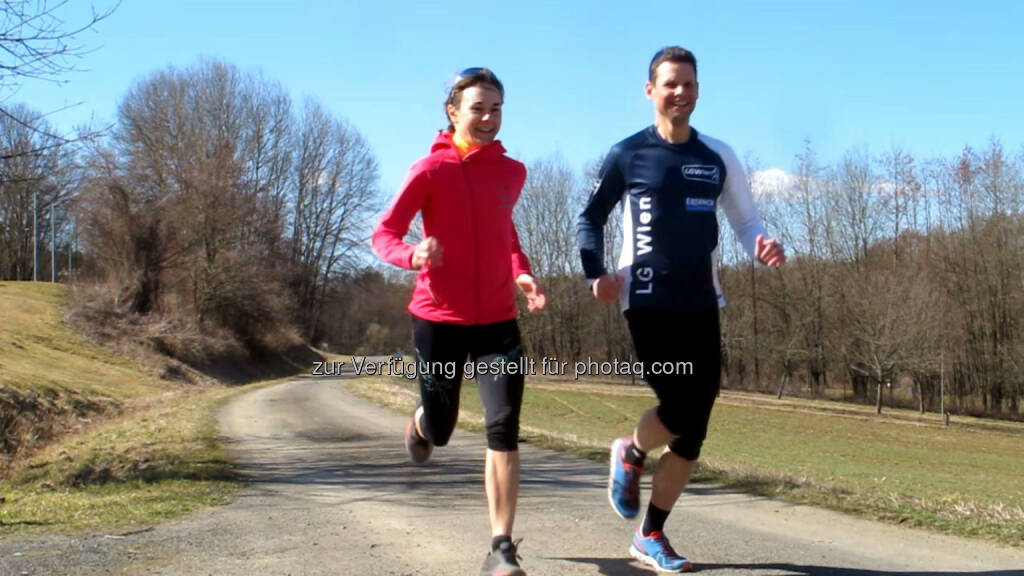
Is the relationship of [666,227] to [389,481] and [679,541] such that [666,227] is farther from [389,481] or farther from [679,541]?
[389,481]

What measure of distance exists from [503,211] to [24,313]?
113 feet

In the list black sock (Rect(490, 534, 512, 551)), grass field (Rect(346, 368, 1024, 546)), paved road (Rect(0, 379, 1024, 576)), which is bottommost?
grass field (Rect(346, 368, 1024, 546))

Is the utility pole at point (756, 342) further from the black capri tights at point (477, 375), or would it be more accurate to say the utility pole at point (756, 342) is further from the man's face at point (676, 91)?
the black capri tights at point (477, 375)

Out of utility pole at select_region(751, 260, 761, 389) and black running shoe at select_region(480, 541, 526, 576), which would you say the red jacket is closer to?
black running shoe at select_region(480, 541, 526, 576)

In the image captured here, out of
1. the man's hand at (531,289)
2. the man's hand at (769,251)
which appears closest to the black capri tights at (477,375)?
the man's hand at (531,289)

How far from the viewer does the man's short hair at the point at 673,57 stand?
12.0 ft

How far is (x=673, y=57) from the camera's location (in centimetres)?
367

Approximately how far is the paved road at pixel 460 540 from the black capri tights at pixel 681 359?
2.42 feet

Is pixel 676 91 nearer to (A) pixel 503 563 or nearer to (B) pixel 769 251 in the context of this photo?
(B) pixel 769 251

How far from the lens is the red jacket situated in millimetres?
3498

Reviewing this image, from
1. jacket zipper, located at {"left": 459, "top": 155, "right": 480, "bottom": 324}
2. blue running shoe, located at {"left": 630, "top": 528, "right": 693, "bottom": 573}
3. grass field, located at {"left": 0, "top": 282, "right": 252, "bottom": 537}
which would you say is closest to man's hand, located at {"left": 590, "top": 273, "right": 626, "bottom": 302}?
jacket zipper, located at {"left": 459, "top": 155, "right": 480, "bottom": 324}

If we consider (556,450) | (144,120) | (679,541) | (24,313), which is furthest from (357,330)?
(679,541)

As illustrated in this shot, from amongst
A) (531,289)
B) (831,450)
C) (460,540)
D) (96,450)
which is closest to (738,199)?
(531,289)

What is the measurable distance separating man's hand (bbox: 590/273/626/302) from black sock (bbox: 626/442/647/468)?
0.76 metres
